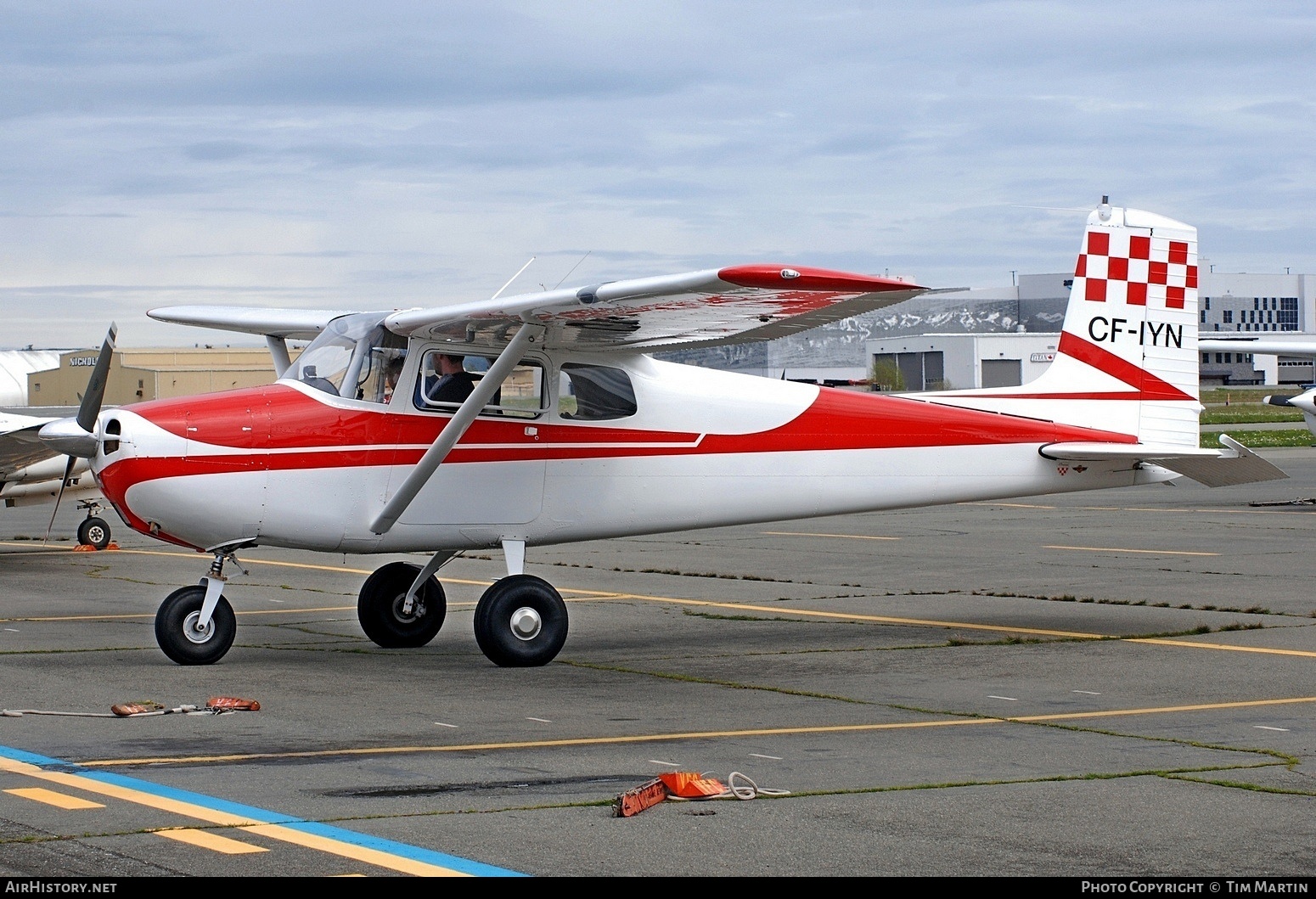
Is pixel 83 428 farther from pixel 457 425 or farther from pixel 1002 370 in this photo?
pixel 1002 370

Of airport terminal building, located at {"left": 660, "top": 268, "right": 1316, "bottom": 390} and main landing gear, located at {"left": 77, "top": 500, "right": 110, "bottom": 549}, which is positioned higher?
airport terminal building, located at {"left": 660, "top": 268, "right": 1316, "bottom": 390}

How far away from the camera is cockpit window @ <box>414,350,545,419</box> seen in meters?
10.7

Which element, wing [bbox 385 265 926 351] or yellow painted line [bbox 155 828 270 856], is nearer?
yellow painted line [bbox 155 828 270 856]

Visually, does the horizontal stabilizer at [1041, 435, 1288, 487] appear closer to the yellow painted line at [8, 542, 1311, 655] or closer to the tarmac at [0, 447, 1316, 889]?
the tarmac at [0, 447, 1316, 889]

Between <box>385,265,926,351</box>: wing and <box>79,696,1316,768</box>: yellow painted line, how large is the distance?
237 centimetres

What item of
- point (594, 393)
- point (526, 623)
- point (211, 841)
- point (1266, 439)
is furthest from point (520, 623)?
point (1266, 439)

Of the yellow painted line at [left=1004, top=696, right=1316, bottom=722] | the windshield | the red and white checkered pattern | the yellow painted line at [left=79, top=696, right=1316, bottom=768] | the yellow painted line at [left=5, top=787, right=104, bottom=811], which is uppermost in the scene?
the red and white checkered pattern

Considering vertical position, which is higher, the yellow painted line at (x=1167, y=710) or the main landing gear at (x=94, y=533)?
the main landing gear at (x=94, y=533)

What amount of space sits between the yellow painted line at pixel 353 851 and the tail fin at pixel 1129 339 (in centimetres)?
835

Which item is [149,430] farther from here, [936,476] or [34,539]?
[34,539]

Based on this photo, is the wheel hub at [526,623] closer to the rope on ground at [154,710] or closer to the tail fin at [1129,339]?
the rope on ground at [154,710]

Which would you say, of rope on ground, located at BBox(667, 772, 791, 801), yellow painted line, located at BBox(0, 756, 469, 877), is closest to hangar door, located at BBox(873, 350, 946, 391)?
rope on ground, located at BBox(667, 772, 791, 801)

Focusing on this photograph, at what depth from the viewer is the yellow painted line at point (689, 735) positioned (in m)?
7.28

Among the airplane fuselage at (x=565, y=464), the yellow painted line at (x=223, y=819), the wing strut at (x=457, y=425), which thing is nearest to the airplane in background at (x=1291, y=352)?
the airplane fuselage at (x=565, y=464)
